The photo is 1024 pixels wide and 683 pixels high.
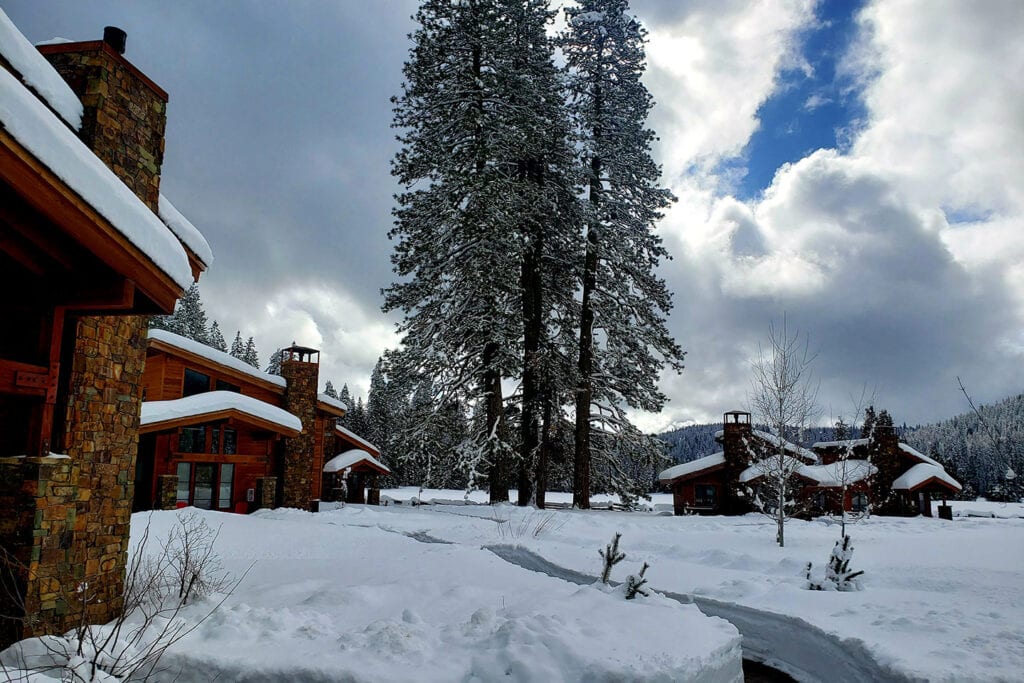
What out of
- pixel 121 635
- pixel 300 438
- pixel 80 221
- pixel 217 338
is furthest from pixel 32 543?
pixel 217 338

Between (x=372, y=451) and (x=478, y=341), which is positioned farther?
(x=372, y=451)

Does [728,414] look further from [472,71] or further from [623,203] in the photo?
[472,71]

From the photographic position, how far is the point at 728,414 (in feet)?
86.4

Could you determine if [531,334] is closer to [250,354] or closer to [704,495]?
[704,495]

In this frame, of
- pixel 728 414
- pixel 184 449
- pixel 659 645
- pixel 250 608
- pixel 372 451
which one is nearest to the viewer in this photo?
pixel 659 645

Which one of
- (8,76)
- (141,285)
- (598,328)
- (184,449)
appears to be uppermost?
(598,328)

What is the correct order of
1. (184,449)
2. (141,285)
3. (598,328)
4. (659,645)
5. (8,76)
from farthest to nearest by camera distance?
(598,328) → (184,449) → (659,645) → (141,285) → (8,76)

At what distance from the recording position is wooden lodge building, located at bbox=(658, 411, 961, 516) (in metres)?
25.6

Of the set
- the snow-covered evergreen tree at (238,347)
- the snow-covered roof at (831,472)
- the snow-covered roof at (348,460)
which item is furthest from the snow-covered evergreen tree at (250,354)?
the snow-covered roof at (831,472)

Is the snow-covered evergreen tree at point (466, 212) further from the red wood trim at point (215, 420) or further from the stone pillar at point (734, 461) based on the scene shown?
the stone pillar at point (734, 461)

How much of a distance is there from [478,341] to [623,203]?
7.64m

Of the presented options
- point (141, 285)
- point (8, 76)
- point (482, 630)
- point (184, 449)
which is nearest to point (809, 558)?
point (482, 630)

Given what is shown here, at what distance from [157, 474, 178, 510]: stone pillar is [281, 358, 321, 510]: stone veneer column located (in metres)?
5.09

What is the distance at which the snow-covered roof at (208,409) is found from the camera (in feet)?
52.1
